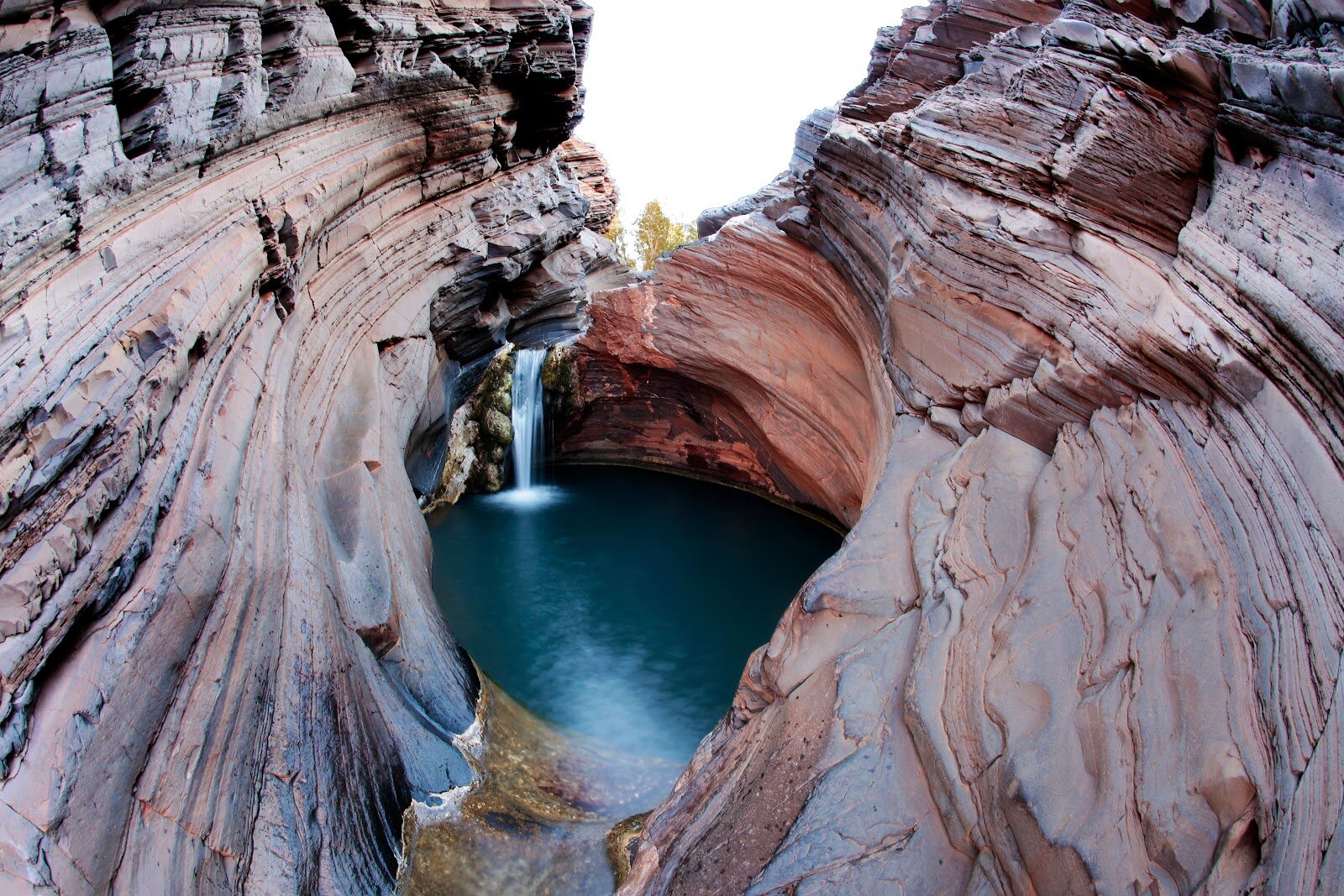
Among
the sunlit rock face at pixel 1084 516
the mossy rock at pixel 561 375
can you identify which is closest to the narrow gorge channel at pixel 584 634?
the mossy rock at pixel 561 375

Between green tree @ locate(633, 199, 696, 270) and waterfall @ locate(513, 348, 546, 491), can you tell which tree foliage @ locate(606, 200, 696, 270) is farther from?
waterfall @ locate(513, 348, 546, 491)

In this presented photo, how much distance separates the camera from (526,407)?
591 inches

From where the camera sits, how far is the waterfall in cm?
1495

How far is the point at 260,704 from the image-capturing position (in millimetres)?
5113

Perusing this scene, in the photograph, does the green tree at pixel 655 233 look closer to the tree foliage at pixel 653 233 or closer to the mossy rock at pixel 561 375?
the tree foliage at pixel 653 233

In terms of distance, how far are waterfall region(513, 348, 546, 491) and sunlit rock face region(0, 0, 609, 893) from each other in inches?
197

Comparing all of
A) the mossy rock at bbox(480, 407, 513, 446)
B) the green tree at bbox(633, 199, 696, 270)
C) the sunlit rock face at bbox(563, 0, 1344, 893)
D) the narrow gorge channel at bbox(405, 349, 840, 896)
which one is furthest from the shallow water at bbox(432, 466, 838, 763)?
the green tree at bbox(633, 199, 696, 270)

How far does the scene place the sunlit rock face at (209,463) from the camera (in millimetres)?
4070

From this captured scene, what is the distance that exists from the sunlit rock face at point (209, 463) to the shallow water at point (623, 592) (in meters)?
1.39

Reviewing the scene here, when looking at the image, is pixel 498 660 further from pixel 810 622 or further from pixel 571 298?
pixel 571 298

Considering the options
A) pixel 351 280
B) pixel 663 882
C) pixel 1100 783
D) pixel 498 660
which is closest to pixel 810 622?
pixel 663 882

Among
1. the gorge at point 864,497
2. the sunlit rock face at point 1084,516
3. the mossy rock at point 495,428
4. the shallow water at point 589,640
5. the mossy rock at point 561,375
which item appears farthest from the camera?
the mossy rock at point 561,375

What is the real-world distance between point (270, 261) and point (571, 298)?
816cm

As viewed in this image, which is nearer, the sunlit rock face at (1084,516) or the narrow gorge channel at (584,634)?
the sunlit rock face at (1084,516)
